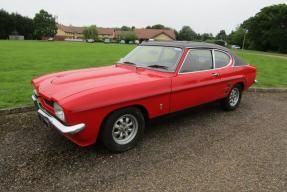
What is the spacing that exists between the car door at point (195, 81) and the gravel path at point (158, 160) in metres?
0.42

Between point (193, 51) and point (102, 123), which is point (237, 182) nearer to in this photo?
point (102, 123)

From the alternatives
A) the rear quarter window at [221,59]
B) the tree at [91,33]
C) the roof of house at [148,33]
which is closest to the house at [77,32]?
the tree at [91,33]

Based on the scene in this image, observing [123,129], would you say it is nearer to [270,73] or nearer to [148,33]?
[270,73]

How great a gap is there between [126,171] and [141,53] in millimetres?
2593

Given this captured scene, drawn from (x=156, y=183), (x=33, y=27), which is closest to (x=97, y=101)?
(x=156, y=183)

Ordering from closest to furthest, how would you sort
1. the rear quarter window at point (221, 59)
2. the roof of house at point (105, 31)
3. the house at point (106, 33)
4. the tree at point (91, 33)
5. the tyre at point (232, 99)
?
the rear quarter window at point (221, 59)
the tyre at point (232, 99)
the tree at point (91, 33)
the house at point (106, 33)
the roof of house at point (105, 31)

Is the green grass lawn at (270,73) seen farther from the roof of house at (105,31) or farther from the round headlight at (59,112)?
the roof of house at (105,31)

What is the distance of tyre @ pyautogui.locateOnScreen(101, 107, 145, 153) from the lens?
3363mm

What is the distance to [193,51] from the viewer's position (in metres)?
4.57

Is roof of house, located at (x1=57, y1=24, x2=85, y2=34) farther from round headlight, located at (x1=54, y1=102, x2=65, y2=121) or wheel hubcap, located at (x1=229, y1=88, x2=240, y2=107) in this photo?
round headlight, located at (x1=54, y1=102, x2=65, y2=121)

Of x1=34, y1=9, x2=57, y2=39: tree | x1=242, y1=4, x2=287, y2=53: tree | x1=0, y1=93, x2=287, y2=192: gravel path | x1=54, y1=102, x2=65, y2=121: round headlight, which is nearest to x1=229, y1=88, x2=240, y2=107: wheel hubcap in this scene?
x1=0, y1=93, x2=287, y2=192: gravel path

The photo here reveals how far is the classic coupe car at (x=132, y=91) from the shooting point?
3.12 meters

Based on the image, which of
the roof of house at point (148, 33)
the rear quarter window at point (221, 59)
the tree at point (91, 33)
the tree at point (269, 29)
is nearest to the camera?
the rear quarter window at point (221, 59)

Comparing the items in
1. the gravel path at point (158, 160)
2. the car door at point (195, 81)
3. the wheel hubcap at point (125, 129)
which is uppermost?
the car door at point (195, 81)
